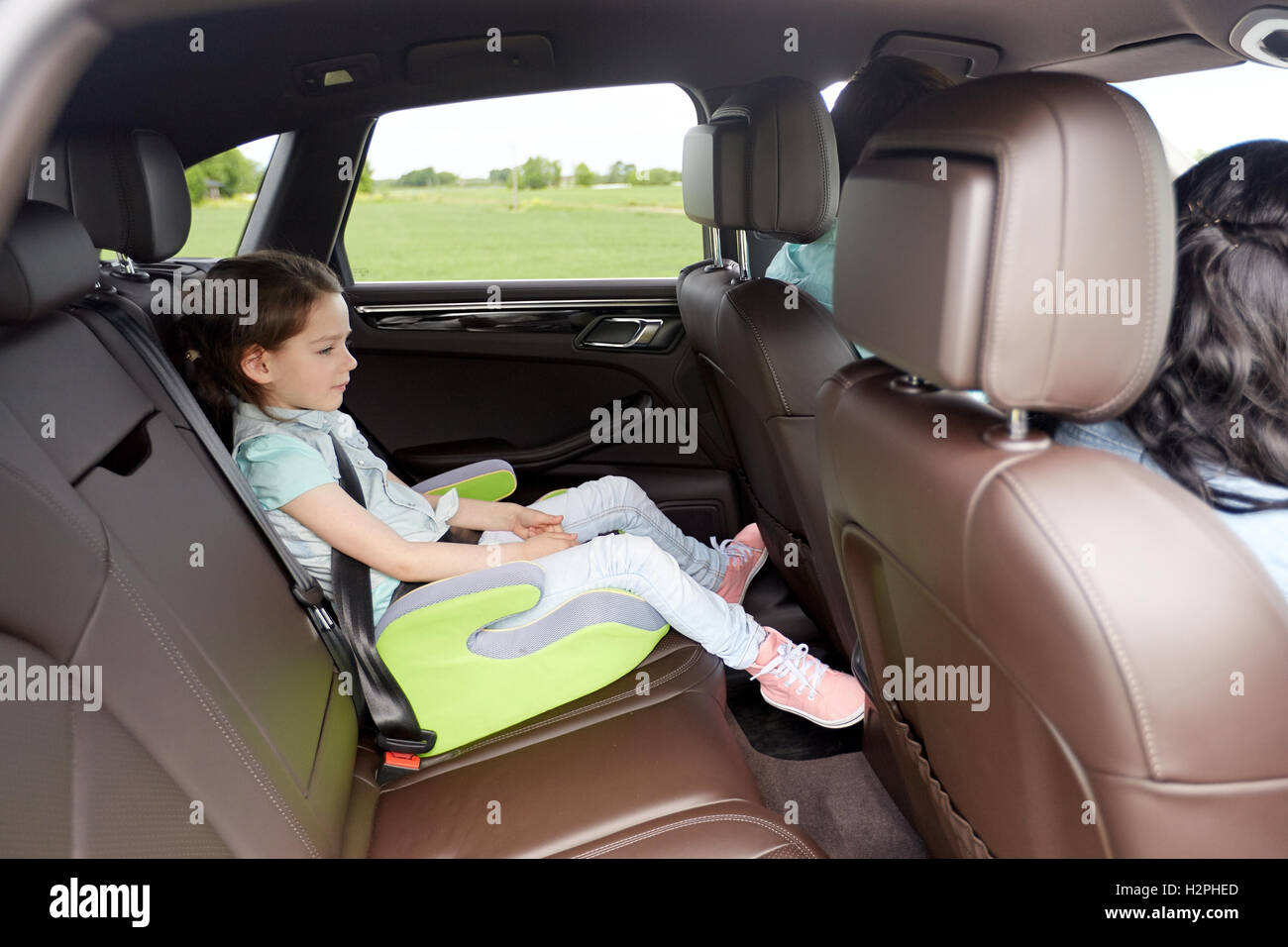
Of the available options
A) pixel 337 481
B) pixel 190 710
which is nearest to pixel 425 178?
pixel 337 481

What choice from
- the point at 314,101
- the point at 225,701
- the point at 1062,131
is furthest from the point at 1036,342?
the point at 314,101

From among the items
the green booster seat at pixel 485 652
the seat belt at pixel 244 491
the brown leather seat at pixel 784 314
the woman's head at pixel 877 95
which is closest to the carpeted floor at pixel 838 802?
the brown leather seat at pixel 784 314

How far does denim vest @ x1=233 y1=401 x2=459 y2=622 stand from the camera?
64.6 inches

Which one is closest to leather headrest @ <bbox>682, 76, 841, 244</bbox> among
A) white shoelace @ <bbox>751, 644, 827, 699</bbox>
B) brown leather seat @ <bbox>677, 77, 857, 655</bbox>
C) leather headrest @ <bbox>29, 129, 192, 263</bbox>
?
brown leather seat @ <bbox>677, 77, 857, 655</bbox>

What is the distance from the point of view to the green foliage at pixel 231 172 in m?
2.46

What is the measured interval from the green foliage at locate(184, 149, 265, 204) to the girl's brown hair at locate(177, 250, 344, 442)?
90cm

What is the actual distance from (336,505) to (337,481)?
0.08m

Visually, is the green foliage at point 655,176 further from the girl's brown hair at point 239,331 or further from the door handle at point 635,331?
the girl's brown hair at point 239,331

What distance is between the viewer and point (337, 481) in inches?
65.9

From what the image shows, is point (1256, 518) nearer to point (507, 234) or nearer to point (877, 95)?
point (877, 95)

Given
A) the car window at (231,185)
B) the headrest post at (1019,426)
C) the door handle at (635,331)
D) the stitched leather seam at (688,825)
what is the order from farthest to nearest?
the door handle at (635,331) → the car window at (231,185) → the stitched leather seam at (688,825) → the headrest post at (1019,426)

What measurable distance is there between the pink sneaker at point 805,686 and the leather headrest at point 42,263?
1242mm

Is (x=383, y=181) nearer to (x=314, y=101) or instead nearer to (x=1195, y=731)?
(x=314, y=101)

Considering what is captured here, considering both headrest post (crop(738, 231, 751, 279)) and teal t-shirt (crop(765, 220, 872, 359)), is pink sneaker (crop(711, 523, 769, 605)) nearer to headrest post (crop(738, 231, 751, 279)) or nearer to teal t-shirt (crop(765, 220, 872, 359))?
teal t-shirt (crop(765, 220, 872, 359))
